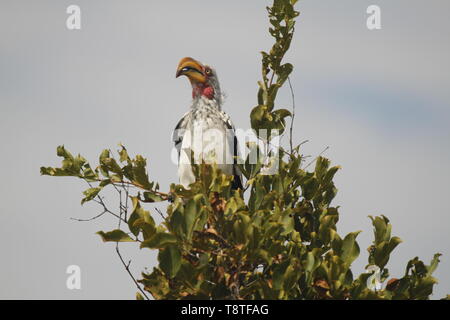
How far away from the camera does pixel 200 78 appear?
7676mm

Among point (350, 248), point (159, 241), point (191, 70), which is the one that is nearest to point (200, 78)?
point (191, 70)

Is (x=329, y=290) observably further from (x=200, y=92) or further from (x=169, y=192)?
(x=200, y=92)

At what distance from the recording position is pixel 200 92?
7.70 m

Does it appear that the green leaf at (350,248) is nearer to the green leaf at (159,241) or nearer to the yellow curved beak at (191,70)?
the green leaf at (159,241)

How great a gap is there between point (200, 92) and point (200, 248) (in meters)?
3.29

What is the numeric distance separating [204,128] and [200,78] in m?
0.73

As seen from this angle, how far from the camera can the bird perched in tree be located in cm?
713

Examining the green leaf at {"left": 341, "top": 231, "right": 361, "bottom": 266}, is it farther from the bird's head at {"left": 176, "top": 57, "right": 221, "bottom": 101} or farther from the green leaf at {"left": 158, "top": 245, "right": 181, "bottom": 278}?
the bird's head at {"left": 176, "top": 57, "right": 221, "bottom": 101}

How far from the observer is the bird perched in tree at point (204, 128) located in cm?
713

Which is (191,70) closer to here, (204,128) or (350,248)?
(204,128)

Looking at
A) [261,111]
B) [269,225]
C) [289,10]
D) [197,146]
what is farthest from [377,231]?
[197,146]

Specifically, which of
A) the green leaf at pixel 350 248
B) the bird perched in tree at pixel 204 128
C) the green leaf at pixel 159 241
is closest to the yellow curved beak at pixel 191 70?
the bird perched in tree at pixel 204 128
